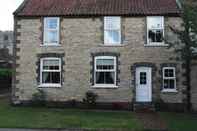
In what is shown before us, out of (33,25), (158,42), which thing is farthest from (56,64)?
(158,42)

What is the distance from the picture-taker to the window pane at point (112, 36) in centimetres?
2700

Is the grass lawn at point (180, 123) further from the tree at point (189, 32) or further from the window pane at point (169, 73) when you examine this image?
the window pane at point (169, 73)

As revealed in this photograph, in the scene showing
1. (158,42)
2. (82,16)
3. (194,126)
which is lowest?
(194,126)

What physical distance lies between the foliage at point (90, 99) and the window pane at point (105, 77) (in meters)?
0.95

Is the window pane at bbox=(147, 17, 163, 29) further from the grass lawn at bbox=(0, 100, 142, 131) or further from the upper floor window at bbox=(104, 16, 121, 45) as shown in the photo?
the grass lawn at bbox=(0, 100, 142, 131)

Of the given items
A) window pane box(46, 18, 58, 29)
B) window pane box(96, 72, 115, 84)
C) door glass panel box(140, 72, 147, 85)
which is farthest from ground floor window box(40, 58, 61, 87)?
door glass panel box(140, 72, 147, 85)

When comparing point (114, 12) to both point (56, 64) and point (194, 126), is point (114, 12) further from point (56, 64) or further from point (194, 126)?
point (194, 126)

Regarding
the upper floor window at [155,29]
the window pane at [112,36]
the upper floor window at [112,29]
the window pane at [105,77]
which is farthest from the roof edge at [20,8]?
the upper floor window at [155,29]

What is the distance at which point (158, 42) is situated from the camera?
26.8 m

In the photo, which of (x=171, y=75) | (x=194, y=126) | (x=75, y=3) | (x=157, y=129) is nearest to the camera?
(x=157, y=129)

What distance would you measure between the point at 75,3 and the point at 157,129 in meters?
13.7

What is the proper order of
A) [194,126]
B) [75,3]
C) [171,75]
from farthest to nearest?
[75,3]
[171,75]
[194,126]

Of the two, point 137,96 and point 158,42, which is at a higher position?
point 158,42

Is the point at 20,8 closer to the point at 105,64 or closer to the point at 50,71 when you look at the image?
the point at 50,71
